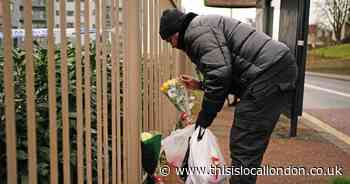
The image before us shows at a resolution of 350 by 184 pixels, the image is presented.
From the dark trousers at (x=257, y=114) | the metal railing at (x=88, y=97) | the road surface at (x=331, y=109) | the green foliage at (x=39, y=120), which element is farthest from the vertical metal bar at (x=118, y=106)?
the road surface at (x=331, y=109)

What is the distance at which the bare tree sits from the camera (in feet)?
49.0

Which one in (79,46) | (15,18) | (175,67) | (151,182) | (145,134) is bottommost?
(151,182)

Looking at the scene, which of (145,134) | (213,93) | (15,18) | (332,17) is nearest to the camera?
(15,18)

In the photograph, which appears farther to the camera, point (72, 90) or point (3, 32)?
point (72, 90)

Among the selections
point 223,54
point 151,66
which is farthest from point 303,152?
point 223,54

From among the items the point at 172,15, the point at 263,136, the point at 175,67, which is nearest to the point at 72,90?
the point at 172,15

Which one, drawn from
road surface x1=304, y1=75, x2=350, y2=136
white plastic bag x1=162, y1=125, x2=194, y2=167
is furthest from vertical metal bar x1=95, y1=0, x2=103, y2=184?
road surface x1=304, y1=75, x2=350, y2=136

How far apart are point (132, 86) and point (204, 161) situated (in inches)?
28.8

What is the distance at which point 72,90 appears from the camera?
6.76ft

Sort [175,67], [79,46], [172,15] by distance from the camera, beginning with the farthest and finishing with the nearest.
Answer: [175,67], [172,15], [79,46]

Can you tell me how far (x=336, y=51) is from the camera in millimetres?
18172

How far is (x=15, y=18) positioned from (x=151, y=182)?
2.18 meters

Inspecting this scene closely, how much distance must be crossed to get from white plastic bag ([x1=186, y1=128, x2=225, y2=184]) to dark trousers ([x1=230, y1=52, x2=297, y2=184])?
0.13 m

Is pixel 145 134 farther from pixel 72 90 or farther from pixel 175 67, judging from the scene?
pixel 175 67
